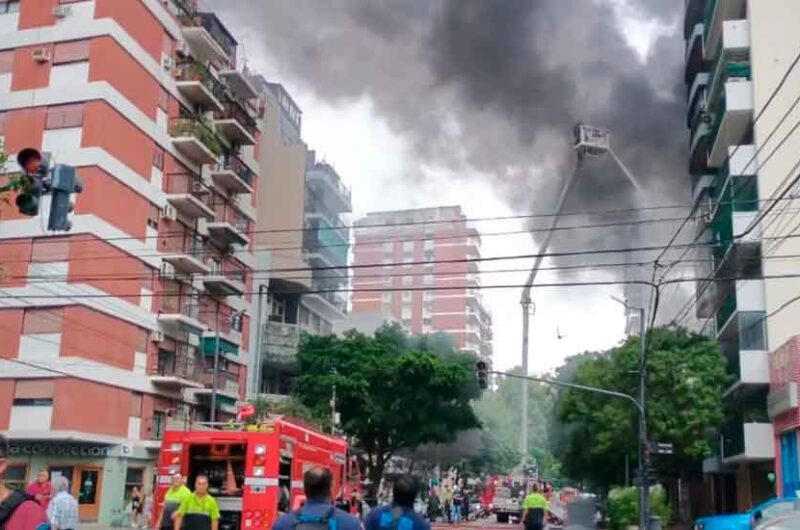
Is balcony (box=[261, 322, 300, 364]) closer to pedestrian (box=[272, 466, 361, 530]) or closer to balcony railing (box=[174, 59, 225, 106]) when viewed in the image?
balcony railing (box=[174, 59, 225, 106])

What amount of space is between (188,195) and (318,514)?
35.1 m

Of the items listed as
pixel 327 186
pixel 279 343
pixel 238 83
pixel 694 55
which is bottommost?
pixel 279 343

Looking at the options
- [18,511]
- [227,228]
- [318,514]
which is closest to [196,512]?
[318,514]

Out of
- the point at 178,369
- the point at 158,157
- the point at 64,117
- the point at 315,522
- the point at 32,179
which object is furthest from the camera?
the point at 178,369

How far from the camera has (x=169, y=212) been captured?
39.0 m

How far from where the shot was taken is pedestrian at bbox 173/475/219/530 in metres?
11.9

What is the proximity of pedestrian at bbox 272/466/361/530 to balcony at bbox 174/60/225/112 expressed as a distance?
1426 inches

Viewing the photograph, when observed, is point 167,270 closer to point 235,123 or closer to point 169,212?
point 169,212

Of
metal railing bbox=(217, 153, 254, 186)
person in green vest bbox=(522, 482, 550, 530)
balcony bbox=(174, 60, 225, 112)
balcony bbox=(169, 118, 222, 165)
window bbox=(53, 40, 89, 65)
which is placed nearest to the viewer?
person in green vest bbox=(522, 482, 550, 530)

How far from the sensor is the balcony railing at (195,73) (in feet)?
132

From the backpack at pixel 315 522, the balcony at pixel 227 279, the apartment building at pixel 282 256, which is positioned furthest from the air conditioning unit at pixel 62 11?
the backpack at pixel 315 522

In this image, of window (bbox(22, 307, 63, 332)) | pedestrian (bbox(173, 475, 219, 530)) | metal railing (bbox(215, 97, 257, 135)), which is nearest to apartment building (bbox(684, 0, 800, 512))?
pedestrian (bbox(173, 475, 219, 530))

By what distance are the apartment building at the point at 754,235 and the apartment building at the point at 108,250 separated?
19.5 m

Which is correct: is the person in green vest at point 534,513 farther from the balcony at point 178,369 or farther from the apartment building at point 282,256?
the apartment building at point 282,256
